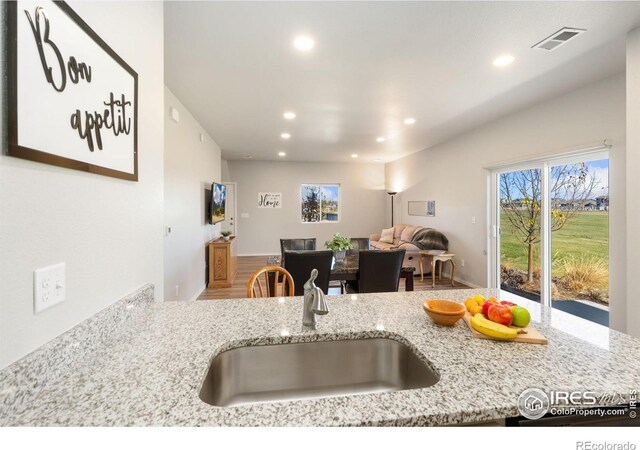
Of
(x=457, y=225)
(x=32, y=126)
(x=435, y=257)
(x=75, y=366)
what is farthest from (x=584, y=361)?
(x=457, y=225)

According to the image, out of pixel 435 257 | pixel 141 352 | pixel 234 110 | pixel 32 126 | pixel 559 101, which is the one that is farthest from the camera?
pixel 435 257

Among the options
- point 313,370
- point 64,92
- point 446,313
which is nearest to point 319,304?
point 313,370

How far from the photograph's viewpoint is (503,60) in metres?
2.60

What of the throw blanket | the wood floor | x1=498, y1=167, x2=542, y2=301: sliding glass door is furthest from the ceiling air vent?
the throw blanket

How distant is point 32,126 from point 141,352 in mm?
736

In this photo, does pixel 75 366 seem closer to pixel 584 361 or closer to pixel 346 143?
pixel 584 361

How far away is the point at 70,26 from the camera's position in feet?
2.95

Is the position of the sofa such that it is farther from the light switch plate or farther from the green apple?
the light switch plate

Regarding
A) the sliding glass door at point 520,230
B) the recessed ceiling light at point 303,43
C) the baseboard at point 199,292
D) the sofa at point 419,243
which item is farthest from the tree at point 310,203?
the recessed ceiling light at point 303,43

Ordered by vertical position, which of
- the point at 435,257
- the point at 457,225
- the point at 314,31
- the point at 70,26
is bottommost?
the point at 435,257

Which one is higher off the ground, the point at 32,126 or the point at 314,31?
the point at 314,31

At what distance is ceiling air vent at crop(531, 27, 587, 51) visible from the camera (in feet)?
7.04

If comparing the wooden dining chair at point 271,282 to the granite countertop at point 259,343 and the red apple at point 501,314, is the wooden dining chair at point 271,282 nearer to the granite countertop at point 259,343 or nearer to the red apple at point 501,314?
the granite countertop at point 259,343

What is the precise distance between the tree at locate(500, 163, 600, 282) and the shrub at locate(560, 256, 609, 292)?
46cm
